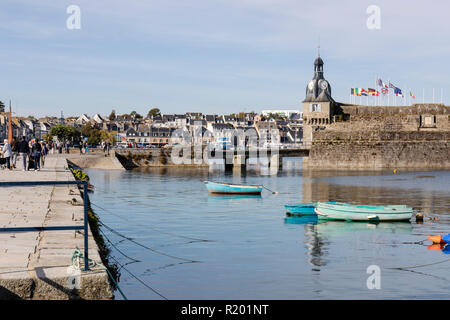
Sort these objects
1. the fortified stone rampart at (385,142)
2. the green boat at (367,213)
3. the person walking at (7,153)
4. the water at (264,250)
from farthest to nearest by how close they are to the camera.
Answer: the fortified stone rampart at (385,142), the person walking at (7,153), the green boat at (367,213), the water at (264,250)

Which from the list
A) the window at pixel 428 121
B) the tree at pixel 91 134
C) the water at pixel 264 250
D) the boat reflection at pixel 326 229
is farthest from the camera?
the tree at pixel 91 134

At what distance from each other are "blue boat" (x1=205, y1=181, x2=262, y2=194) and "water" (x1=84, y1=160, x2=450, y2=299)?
109cm

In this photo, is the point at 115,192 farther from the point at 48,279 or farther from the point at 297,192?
the point at 48,279

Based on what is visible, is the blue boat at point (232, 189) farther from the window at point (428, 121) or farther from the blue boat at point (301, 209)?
the window at point (428, 121)

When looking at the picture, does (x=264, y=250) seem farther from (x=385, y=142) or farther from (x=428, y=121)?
(x=428, y=121)

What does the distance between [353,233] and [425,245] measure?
3554 millimetres

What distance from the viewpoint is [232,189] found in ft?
140

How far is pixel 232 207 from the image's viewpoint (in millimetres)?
35469

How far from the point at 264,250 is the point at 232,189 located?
21695 millimetres

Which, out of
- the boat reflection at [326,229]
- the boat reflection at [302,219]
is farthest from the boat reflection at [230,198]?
the boat reflection at [326,229]

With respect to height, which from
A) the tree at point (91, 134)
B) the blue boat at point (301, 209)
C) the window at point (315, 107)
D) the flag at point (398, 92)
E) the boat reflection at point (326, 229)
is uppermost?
the flag at point (398, 92)

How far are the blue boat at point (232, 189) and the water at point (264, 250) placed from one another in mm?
1087

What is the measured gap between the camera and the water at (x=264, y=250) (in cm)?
1534

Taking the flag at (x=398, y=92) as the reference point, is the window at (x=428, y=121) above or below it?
below
